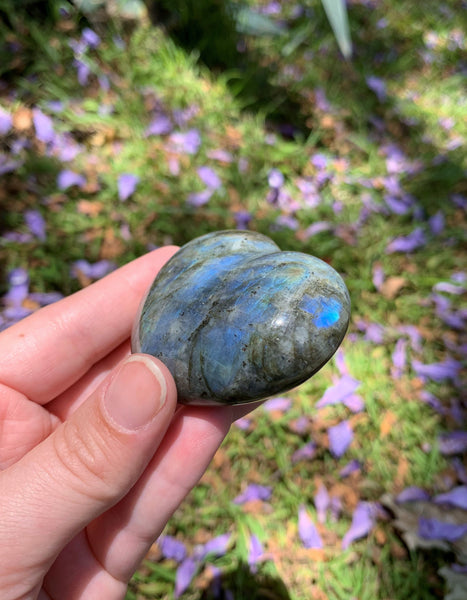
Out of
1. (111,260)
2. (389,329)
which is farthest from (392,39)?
(111,260)

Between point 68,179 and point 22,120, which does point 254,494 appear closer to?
point 68,179

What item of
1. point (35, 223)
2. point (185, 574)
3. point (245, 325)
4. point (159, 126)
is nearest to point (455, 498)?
point (185, 574)

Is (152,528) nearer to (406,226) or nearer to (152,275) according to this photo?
(152,275)

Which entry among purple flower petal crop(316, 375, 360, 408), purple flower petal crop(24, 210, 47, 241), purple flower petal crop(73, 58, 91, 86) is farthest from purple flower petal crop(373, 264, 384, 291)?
purple flower petal crop(73, 58, 91, 86)

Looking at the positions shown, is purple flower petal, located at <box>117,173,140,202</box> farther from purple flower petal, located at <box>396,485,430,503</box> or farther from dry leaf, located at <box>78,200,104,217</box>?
purple flower petal, located at <box>396,485,430,503</box>

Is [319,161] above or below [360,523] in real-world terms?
above

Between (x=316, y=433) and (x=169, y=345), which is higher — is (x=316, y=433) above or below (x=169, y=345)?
below
